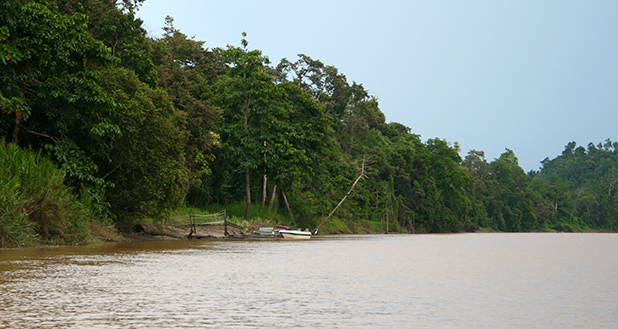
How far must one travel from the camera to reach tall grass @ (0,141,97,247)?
14.7 m

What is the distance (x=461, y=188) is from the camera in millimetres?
81438

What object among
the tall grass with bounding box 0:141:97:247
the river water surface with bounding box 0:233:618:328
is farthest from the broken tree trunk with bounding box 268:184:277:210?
the river water surface with bounding box 0:233:618:328

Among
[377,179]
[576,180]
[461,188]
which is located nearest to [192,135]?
[377,179]

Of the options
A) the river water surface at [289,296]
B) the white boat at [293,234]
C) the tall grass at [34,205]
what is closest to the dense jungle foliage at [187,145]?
the tall grass at [34,205]

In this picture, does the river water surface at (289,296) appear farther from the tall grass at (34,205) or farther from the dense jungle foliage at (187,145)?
Result: the dense jungle foliage at (187,145)

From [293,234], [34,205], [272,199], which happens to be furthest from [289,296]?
[272,199]

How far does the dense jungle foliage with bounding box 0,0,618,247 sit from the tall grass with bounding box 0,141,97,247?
0.04 meters

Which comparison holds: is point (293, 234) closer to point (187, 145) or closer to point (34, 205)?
point (187, 145)

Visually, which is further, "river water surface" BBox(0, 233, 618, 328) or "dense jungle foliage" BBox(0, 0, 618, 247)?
"dense jungle foliage" BBox(0, 0, 618, 247)

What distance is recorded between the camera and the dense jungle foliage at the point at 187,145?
58.9ft

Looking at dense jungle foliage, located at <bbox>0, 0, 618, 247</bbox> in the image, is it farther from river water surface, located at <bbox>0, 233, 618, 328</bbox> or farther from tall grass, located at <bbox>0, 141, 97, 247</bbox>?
river water surface, located at <bbox>0, 233, 618, 328</bbox>

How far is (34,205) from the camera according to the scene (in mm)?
16125

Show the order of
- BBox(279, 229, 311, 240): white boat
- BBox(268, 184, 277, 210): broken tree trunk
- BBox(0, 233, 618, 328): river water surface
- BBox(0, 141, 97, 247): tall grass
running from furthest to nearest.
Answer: BBox(268, 184, 277, 210): broken tree trunk, BBox(279, 229, 311, 240): white boat, BBox(0, 141, 97, 247): tall grass, BBox(0, 233, 618, 328): river water surface

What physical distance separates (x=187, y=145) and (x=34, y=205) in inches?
614
